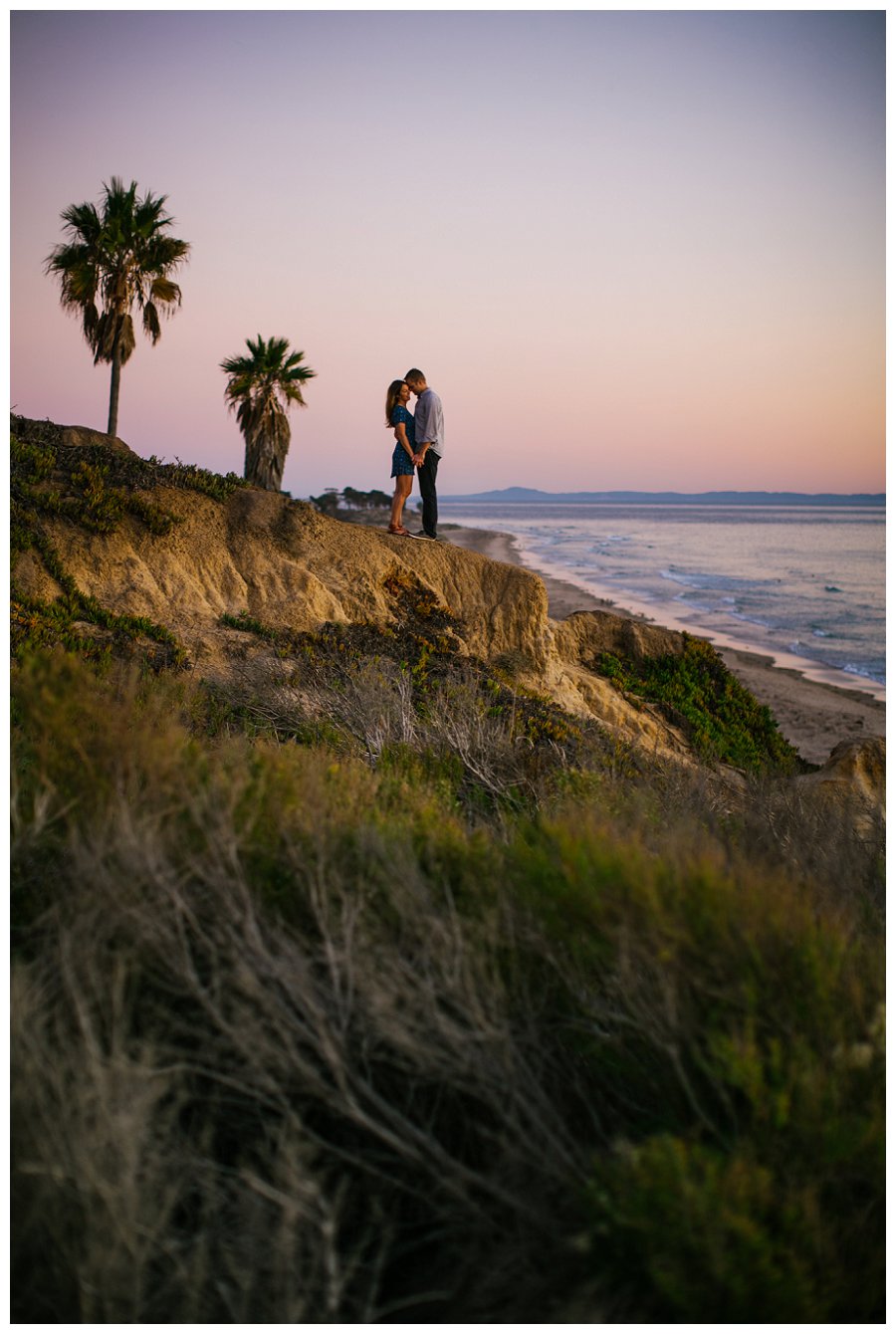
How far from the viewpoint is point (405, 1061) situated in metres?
3.27

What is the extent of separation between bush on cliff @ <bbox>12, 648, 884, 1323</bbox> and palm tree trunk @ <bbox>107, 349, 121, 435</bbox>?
53.6 feet

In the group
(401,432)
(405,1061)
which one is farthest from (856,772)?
(405,1061)

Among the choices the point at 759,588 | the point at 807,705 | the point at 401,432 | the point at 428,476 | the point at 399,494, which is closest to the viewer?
the point at 401,432

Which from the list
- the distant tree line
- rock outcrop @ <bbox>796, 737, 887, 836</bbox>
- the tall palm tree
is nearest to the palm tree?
the tall palm tree

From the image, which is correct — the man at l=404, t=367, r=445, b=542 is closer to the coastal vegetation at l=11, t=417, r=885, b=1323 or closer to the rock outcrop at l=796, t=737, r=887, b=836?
the rock outcrop at l=796, t=737, r=887, b=836

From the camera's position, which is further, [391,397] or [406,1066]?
[391,397]

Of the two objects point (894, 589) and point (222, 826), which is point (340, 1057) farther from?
point (894, 589)

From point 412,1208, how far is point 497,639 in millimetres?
10194

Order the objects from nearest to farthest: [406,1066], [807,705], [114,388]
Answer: [406,1066] → [114,388] → [807,705]

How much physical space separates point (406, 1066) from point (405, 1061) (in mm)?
272

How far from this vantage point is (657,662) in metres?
14.9

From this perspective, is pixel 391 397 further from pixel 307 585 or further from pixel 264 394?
pixel 264 394

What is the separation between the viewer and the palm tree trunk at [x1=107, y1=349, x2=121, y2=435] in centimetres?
1859

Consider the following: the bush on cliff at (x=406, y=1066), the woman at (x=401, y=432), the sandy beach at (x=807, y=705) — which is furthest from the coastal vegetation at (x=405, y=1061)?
the sandy beach at (x=807, y=705)
